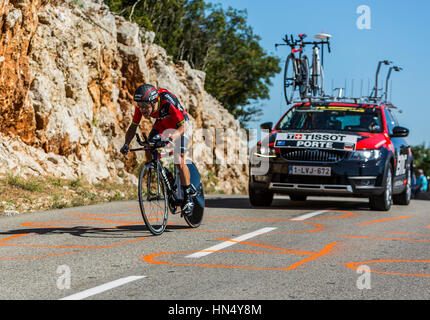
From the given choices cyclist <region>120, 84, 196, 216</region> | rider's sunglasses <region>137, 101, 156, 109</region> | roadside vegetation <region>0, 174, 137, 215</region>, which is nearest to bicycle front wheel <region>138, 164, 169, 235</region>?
cyclist <region>120, 84, 196, 216</region>

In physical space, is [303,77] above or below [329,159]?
above

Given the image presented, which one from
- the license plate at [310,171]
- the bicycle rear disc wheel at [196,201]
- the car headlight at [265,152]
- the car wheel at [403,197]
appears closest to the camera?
the bicycle rear disc wheel at [196,201]

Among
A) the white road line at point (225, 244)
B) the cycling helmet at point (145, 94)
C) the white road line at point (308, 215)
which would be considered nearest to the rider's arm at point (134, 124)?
the cycling helmet at point (145, 94)

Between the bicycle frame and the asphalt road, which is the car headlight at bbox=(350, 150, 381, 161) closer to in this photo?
the asphalt road

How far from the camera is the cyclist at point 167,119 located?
8.38 m

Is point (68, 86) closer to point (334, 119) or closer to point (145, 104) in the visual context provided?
point (334, 119)

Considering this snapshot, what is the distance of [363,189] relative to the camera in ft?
41.2

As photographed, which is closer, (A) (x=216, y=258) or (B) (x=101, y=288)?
(B) (x=101, y=288)

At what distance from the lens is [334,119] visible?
13875 millimetres

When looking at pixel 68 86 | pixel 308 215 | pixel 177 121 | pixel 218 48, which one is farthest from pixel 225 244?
pixel 218 48

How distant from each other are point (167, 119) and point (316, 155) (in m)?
4.53

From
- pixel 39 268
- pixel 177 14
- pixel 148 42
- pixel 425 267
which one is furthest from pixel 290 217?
pixel 177 14

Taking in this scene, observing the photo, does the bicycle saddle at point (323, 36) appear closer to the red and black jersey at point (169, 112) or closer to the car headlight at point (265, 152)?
the car headlight at point (265, 152)

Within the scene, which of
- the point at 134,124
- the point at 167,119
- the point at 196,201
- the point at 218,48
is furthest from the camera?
the point at 218,48
